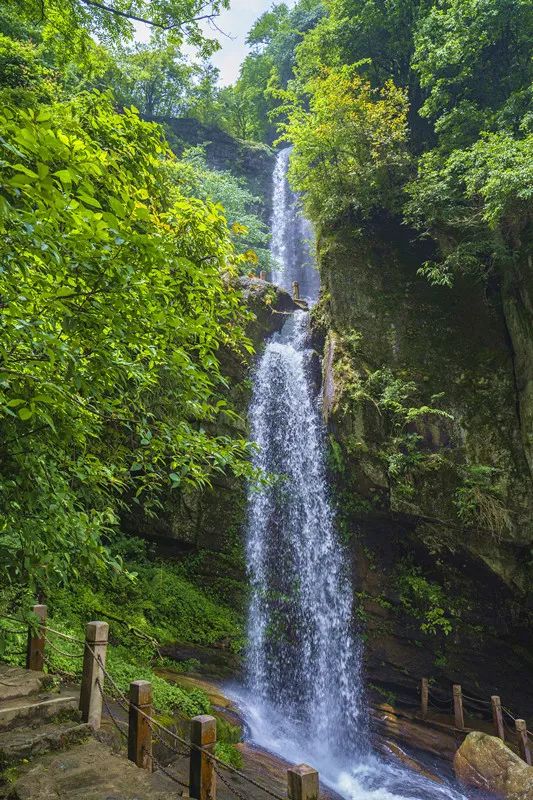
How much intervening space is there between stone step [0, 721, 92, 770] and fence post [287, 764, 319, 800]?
2177 mm

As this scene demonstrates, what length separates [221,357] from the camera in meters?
12.9

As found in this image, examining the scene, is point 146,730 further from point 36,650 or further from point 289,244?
point 289,244

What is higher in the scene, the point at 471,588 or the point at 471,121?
the point at 471,121

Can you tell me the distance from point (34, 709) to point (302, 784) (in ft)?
8.60

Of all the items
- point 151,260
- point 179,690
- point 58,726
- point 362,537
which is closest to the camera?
point 151,260

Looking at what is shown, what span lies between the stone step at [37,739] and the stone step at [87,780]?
0.10 meters

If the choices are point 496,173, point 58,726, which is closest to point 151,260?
point 58,726

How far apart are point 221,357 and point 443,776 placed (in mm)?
9817

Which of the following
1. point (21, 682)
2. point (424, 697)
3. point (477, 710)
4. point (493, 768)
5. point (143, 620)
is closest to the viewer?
point (21, 682)

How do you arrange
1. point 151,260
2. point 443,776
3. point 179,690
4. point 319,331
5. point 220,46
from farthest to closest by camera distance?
point 319,331 < point 443,776 < point 179,690 < point 220,46 < point 151,260

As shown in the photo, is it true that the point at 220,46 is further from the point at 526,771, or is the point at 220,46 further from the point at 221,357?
the point at 526,771

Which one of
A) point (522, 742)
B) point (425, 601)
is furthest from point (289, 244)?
point (522, 742)

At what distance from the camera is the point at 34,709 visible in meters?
4.01

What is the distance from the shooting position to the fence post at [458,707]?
9.17 m
